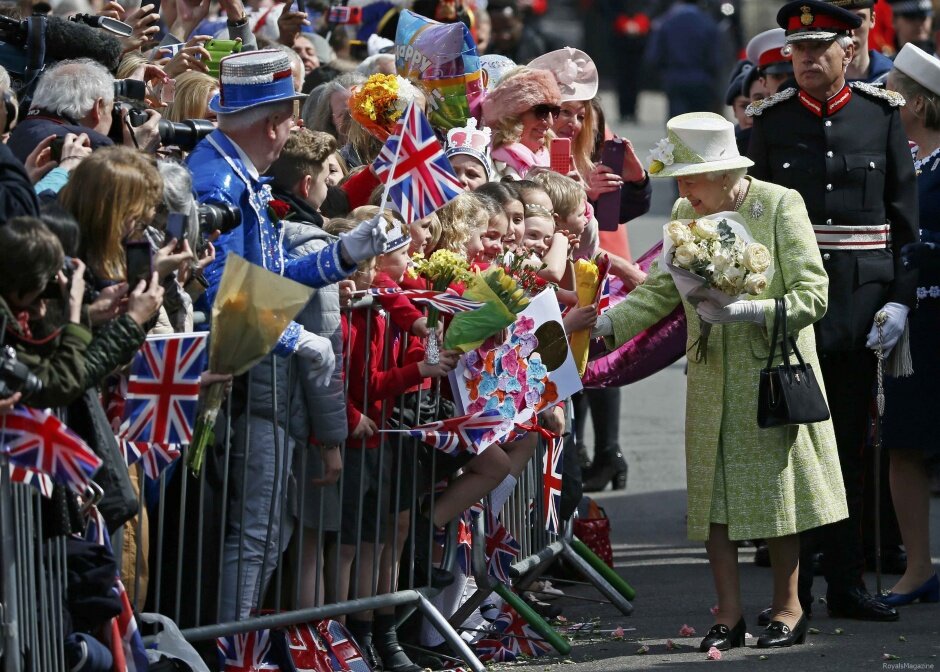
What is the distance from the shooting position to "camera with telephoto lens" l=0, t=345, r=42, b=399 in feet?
13.9

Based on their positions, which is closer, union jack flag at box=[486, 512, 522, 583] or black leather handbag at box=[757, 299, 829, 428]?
black leather handbag at box=[757, 299, 829, 428]

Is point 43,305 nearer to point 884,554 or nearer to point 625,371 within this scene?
point 625,371

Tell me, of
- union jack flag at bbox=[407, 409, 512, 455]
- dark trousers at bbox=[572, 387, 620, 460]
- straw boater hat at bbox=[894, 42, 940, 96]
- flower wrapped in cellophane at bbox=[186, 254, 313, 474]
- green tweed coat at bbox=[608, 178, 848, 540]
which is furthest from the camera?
dark trousers at bbox=[572, 387, 620, 460]

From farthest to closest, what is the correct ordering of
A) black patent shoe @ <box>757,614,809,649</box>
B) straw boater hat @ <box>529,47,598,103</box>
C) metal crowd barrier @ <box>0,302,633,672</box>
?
1. straw boater hat @ <box>529,47,598,103</box>
2. black patent shoe @ <box>757,614,809,649</box>
3. metal crowd barrier @ <box>0,302,633,672</box>

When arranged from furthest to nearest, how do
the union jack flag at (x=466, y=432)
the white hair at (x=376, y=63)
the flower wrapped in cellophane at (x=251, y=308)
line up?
the white hair at (x=376, y=63) < the union jack flag at (x=466, y=432) < the flower wrapped in cellophane at (x=251, y=308)

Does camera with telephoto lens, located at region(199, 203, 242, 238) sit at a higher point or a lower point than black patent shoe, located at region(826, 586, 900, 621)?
higher

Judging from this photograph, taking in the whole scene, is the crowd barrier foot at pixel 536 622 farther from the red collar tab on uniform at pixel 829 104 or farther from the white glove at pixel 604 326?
the red collar tab on uniform at pixel 829 104

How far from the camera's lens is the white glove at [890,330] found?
283 inches

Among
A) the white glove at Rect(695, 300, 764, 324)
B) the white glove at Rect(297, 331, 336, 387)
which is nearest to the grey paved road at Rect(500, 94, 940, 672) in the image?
the white glove at Rect(695, 300, 764, 324)

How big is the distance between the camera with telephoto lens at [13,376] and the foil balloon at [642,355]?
10.8 ft

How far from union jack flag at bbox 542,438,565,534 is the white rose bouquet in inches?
44.3

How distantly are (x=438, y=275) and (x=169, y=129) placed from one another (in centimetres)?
101

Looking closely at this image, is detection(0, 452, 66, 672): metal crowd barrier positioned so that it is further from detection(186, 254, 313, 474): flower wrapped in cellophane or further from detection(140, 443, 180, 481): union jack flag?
detection(186, 254, 313, 474): flower wrapped in cellophane

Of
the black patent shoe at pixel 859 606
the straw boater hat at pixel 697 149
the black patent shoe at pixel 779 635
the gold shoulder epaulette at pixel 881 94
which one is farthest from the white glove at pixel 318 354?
the gold shoulder epaulette at pixel 881 94
